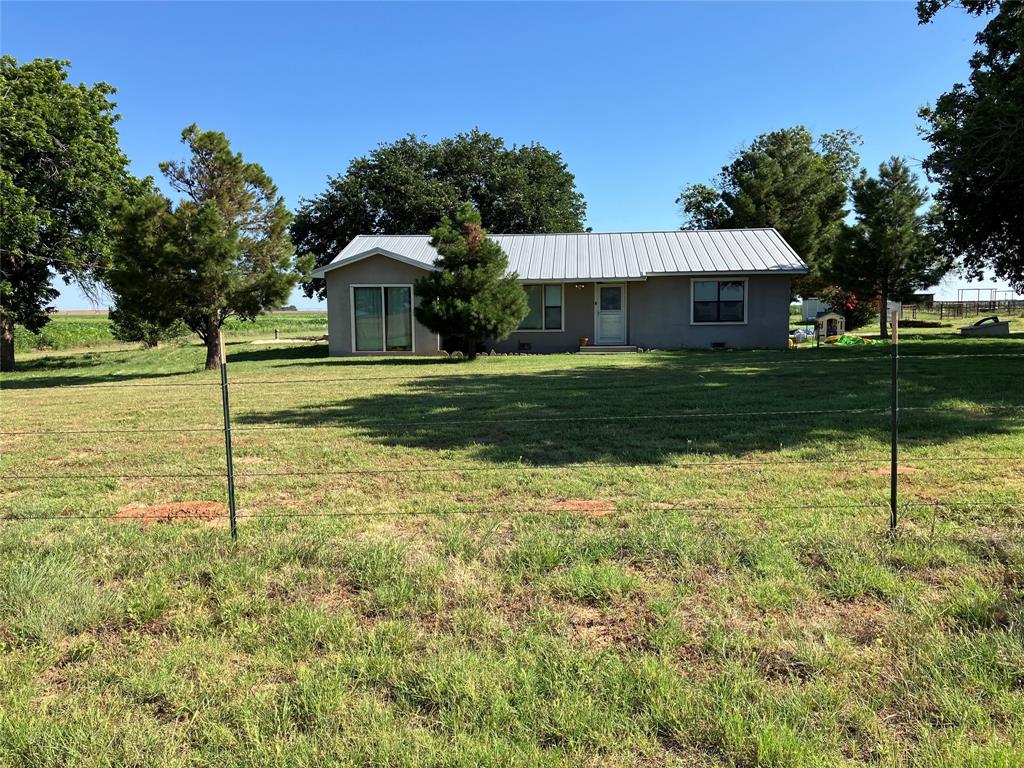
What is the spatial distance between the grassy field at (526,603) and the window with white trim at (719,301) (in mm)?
13464

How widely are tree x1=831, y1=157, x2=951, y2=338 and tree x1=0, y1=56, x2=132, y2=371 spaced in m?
26.2

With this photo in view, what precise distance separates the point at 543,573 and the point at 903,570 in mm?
1874

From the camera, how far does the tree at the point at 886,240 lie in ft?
84.5

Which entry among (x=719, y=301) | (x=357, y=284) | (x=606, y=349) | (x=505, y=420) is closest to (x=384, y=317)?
(x=357, y=284)

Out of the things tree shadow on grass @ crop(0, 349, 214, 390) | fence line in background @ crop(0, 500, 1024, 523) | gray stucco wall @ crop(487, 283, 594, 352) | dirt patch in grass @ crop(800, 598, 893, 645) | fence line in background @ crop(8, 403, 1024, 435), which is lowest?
dirt patch in grass @ crop(800, 598, 893, 645)

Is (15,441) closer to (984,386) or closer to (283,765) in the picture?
(283,765)

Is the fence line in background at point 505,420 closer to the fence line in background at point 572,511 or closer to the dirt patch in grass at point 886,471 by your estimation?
the dirt patch in grass at point 886,471

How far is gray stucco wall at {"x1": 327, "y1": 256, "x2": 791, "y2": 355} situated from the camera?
20.0 meters

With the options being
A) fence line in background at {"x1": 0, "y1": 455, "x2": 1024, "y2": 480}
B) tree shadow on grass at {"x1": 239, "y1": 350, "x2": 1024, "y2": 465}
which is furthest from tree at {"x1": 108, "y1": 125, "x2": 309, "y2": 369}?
fence line in background at {"x1": 0, "y1": 455, "x2": 1024, "y2": 480}

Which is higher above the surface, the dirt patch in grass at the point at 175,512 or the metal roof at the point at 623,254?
the metal roof at the point at 623,254

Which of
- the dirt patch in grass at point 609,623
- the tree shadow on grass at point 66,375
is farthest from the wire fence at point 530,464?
the tree shadow on grass at point 66,375

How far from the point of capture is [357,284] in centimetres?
2031

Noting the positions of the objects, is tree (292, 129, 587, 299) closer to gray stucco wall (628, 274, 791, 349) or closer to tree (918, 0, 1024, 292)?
gray stucco wall (628, 274, 791, 349)

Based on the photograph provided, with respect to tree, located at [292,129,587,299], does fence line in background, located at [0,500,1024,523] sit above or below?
below
